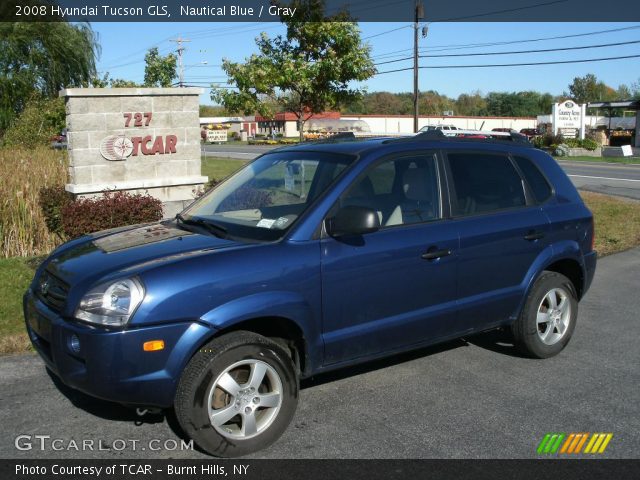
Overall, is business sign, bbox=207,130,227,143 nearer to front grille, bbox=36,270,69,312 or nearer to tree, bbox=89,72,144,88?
tree, bbox=89,72,144,88

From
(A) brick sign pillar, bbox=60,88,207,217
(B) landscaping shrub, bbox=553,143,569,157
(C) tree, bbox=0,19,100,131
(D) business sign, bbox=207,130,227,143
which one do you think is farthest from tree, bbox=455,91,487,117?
(A) brick sign pillar, bbox=60,88,207,217

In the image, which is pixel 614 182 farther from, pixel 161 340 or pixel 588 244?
pixel 161 340

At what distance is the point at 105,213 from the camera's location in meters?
8.70

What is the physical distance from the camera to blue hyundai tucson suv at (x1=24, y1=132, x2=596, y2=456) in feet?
11.6

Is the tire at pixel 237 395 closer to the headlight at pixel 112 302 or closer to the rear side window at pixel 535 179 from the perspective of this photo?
the headlight at pixel 112 302

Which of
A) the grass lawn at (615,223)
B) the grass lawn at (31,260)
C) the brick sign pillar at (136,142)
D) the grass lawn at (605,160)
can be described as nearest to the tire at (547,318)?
the grass lawn at (31,260)

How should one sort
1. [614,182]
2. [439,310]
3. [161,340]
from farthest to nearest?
[614,182], [439,310], [161,340]

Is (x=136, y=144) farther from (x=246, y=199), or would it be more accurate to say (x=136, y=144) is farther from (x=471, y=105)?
(x=471, y=105)

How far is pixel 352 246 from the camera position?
13.8ft

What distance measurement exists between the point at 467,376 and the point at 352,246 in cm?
160

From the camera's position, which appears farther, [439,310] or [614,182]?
[614,182]

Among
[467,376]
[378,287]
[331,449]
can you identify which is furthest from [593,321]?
[331,449]

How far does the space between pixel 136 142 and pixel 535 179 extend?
684 cm

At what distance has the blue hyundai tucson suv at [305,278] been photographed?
353 centimetres
